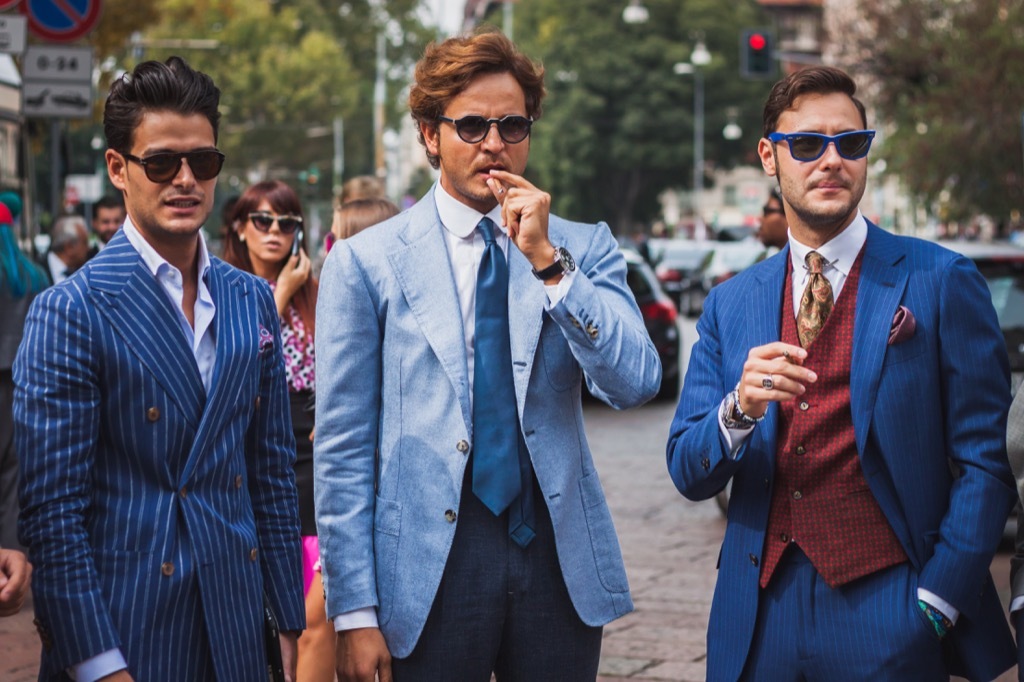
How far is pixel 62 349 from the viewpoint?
122 inches

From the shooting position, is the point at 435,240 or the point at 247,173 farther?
the point at 247,173

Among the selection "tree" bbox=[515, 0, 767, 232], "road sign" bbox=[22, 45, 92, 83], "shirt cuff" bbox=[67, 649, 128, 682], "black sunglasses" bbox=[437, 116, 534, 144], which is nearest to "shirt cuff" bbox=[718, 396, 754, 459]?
"black sunglasses" bbox=[437, 116, 534, 144]

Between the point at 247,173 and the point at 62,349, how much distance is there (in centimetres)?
6947

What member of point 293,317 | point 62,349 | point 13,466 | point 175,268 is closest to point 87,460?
point 62,349

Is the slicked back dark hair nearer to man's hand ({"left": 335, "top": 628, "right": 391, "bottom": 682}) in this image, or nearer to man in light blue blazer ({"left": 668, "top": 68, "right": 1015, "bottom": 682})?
man's hand ({"left": 335, "top": 628, "right": 391, "bottom": 682})

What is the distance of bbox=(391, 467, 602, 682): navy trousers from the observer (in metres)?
3.44

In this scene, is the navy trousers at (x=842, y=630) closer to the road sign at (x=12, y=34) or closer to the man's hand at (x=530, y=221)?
the man's hand at (x=530, y=221)

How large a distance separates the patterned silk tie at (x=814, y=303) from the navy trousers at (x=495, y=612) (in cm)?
67

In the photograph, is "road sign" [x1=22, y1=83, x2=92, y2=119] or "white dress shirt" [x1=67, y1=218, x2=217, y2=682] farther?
"road sign" [x1=22, y1=83, x2=92, y2=119]

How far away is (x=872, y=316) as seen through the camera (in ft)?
11.2

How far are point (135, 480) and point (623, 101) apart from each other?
231ft

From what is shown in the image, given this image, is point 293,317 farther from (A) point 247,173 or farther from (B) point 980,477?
(A) point 247,173

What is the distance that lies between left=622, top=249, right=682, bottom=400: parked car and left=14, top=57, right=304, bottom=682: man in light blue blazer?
48.1ft

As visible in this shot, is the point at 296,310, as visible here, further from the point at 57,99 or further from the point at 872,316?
the point at 57,99
